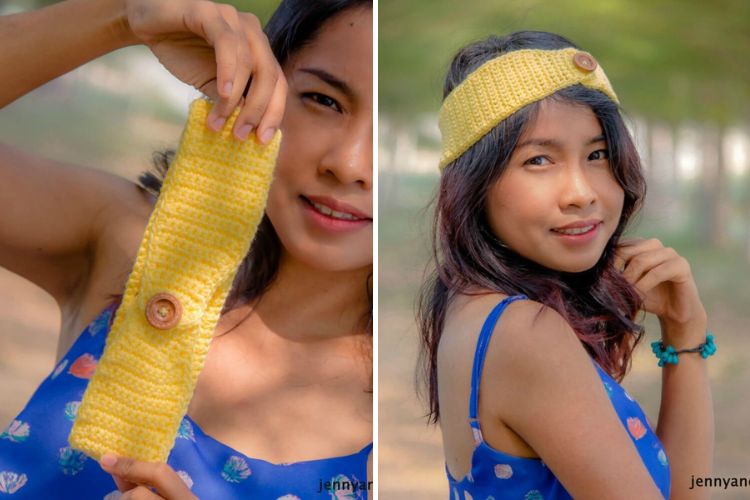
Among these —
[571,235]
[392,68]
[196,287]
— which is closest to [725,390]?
[571,235]

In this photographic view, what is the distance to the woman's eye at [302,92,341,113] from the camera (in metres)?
0.97

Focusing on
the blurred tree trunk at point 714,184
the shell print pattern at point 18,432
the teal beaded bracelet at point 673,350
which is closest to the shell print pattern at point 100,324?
the shell print pattern at point 18,432

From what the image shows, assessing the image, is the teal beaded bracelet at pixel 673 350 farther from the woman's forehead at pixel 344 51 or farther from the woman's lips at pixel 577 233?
the woman's forehead at pixel 344 51

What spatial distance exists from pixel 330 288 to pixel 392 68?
26 centimetres

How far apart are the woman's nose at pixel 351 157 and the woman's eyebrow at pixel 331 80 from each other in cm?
4

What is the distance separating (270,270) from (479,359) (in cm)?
34

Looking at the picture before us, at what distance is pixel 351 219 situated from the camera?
1.01m

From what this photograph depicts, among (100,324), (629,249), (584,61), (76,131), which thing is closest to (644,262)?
(629,249)

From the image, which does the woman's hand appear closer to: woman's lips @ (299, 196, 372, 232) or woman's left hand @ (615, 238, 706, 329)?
woman's lips @ (299, 196, 372, 232)

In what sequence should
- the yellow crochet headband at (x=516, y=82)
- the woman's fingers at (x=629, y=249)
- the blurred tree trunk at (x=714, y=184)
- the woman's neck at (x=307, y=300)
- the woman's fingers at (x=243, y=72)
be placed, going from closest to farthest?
the woman's fingers at (x=243, y=72), the yellow crochet headband at (x=516, y=82), the woman's fingers at (x=629, y=249), the woman's neck at (x=307, y=300), the blurred tree trunk at (x=714, y=184)

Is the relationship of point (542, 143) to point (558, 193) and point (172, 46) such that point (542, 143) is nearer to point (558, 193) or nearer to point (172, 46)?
point (558, 193)

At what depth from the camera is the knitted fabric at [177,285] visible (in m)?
0.75

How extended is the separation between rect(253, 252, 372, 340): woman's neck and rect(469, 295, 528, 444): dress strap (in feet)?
0.96

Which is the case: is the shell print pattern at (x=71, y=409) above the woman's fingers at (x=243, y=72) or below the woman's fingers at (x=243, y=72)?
below
